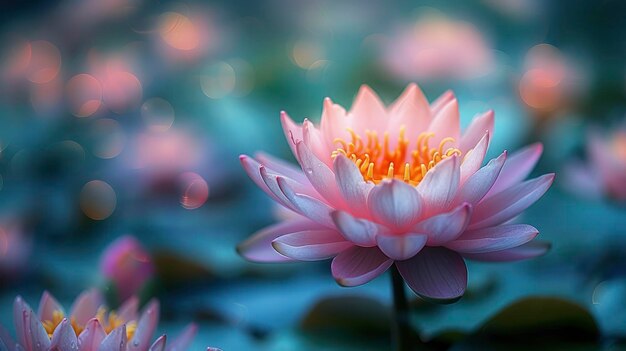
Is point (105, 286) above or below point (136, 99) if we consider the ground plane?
below

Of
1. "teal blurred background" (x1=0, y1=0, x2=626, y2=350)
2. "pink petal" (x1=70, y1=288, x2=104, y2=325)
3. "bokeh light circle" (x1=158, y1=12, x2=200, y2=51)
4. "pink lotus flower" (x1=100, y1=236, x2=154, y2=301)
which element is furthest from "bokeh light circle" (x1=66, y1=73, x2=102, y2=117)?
"pink petal" (x1=70, y1=288, x2=104, y2=325)

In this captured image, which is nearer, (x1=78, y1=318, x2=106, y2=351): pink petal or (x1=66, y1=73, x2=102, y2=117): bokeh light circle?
(x1=78, y1=318, x2=106, y2=351): pink petal

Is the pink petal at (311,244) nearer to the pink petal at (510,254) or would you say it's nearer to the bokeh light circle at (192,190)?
the pink petal at (510,254)

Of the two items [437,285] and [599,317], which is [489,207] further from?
[599,317]

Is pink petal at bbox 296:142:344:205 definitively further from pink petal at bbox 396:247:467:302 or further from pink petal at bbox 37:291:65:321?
pink petal at bbox 37:291:65:321

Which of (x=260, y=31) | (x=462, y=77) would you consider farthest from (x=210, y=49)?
(x=462, y=77)

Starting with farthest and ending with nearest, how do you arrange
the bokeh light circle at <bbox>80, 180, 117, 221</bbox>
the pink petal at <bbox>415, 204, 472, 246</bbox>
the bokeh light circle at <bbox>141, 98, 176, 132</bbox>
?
the bokeh light circle at <bbox>141, 98, 176, 132</bbox> < the bokeh light circle at <bbox>80, 180, 117, 221</bbox> < the pink petal at <bbox>415, 204, 472, 246</bbox>
